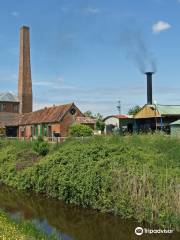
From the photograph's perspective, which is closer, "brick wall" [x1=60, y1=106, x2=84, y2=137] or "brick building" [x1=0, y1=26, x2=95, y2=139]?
"brick wall" [x1=60, y1=106, x2=84, y2=137]

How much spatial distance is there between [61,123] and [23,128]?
11.1 meters

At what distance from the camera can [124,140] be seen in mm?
25953

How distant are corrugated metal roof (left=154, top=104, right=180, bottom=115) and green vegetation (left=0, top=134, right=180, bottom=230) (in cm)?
1693

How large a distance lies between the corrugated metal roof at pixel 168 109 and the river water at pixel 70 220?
2253 cm

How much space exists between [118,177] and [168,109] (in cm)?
2693

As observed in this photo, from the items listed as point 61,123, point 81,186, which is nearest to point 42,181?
point 81,186

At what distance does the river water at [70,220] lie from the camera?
48.5ft

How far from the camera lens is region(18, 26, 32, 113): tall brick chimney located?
2594 inches

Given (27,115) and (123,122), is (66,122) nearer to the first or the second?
(123,122)

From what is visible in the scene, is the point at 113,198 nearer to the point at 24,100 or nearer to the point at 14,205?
the point at 14,205

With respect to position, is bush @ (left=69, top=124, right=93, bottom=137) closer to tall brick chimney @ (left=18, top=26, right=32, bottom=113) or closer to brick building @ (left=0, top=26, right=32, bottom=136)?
brick building @ (left=0, top=26, right=32, bottom=136)

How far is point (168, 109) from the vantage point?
4334cm

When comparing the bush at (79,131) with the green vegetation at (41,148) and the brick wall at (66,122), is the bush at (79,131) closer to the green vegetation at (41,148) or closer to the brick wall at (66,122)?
the brick wall at (66,122)
